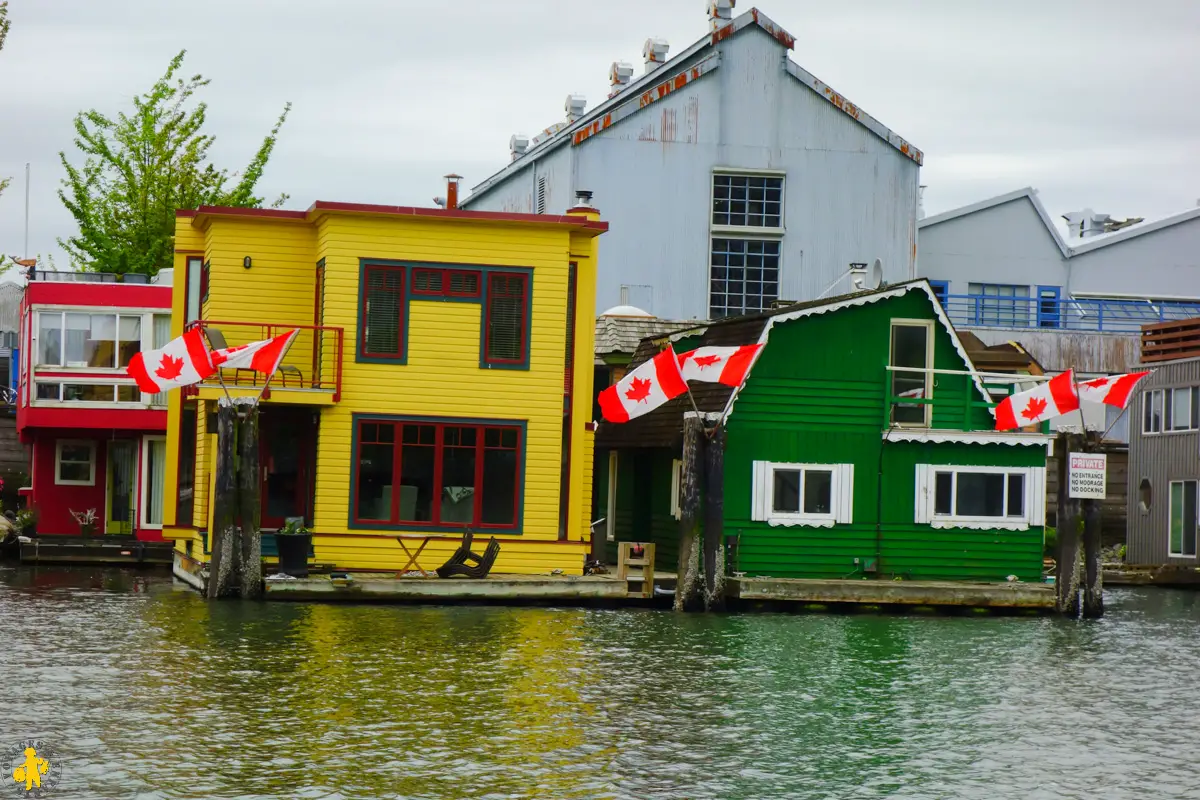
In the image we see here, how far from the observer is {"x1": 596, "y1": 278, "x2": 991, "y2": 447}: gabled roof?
32.1m

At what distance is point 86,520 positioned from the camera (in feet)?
133

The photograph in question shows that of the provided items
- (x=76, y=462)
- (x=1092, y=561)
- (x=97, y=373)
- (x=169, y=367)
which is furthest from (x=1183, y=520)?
(x=76, y=462)

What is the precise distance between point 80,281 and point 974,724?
91.7 feet

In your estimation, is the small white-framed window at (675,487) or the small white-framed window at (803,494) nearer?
the small white-framed window at (803,494)

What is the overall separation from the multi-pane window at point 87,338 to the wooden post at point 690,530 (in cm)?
1616

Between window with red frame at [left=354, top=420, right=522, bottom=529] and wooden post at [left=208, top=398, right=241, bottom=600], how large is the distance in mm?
3129

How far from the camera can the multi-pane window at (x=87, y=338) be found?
40062 millimetres

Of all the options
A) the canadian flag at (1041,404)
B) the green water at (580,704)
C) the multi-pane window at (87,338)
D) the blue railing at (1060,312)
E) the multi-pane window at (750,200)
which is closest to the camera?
the green water at (580,704)

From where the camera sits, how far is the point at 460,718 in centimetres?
1873

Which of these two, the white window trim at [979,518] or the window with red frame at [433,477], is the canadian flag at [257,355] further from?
the white window trim at [979,518]

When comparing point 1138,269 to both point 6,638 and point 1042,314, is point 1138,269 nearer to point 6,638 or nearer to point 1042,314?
point 1042,314

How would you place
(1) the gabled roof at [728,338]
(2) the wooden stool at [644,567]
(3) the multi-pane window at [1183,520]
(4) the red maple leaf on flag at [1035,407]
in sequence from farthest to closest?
(3) the multi-pane window at [1183,520] < (1) the gabled roof at [728,338] < (4) the red maple leaf on flag at [1035,407] < (2) the wooden stool at [644,567]

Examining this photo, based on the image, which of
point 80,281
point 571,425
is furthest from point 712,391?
point 80,281

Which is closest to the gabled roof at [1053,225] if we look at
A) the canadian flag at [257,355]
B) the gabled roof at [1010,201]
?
the gabled roof at [1010,201]
